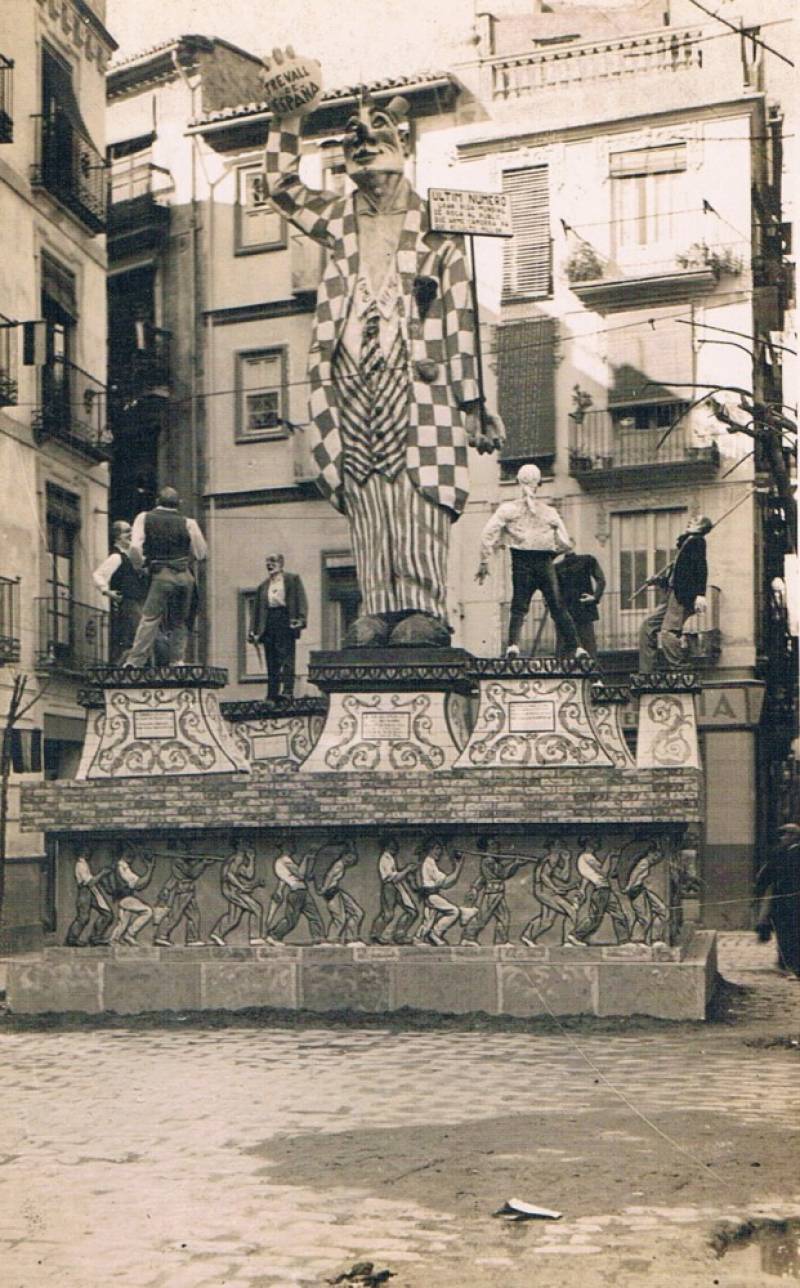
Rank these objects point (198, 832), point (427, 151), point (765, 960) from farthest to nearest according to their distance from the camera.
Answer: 1. point (427, 151)
2. point (765, 960)
3. point (198, 832)

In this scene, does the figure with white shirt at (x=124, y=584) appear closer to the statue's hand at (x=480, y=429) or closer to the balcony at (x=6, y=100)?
the statue's hand at (x=480, y=429)

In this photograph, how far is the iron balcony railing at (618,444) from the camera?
29.2m

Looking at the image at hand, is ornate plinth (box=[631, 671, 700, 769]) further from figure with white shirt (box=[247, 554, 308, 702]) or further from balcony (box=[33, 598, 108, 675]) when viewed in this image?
balcony (box=[33, 598, 108, 675])

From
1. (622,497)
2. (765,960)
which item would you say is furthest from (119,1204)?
Result: (622,497)

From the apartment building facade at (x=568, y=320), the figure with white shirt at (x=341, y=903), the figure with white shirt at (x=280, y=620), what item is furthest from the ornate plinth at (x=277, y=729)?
the apartment building facade at (x=568, y=320)

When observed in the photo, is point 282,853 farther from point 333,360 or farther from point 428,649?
point 333,360

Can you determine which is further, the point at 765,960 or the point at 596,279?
the point at 596,279

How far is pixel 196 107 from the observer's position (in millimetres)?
28156

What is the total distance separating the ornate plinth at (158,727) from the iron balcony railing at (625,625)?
13.8 metres

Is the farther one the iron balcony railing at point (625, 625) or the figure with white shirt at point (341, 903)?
the iron balcony railing at point (625, 625)

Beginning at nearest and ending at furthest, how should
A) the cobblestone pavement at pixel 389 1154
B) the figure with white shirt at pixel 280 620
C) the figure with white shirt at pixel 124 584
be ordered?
1. the cobblestone pavement at pixel 389 1154
2. the figure with white shirt at pixel 124 584
3. the figure with white shirt at pixel 280 620

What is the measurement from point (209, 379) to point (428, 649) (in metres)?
16.2

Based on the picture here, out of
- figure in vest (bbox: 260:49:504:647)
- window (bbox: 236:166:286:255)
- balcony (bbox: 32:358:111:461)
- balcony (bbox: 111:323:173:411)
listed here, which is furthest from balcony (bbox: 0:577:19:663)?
window (bbox: 236:166:286:255)

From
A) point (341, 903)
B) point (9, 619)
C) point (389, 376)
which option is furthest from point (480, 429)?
point (9, 619)
